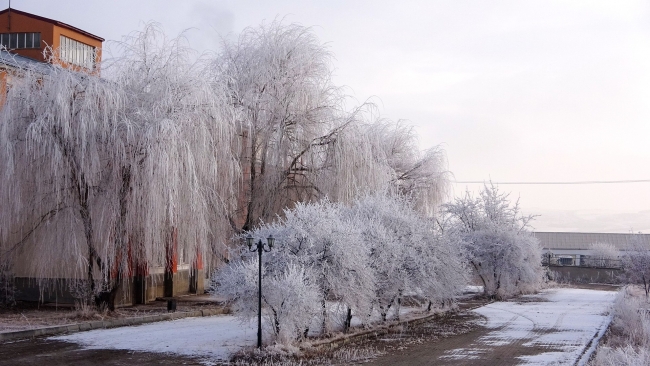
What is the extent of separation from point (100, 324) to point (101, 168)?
180 inches

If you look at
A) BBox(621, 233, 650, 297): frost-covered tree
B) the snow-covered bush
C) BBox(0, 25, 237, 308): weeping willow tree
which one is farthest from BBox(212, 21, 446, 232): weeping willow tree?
BBox(621, 233, 650, 297): frost-covered tree

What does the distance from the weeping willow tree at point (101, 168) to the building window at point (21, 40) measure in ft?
42.9

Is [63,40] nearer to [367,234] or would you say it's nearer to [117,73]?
[117,73]

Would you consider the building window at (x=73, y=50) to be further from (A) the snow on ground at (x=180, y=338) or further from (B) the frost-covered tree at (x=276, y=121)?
(A) the snow on ground at (x=180, y=338)

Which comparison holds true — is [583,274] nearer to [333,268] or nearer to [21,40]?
[333,268]

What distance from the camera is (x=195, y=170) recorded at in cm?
2100

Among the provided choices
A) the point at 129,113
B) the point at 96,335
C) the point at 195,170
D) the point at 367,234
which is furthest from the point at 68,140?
the point at 367,234

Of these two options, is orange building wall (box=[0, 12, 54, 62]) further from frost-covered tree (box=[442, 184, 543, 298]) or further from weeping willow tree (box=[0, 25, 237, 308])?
frost-covered tree (box=[442, 184, 543, 298])

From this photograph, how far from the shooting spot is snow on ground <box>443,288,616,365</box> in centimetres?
1567

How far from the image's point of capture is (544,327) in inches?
832

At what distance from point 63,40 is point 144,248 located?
1712 centimetres

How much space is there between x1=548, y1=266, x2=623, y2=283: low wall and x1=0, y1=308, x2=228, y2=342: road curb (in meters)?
35.3

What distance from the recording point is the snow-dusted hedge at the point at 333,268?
51.2 feet

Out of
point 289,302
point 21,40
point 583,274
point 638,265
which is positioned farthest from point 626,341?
point 583,274
